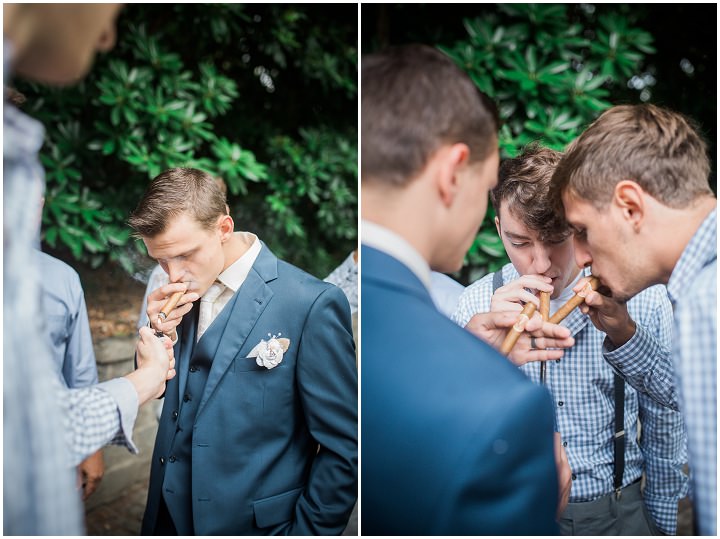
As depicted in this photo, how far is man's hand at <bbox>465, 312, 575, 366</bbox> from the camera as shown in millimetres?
2062

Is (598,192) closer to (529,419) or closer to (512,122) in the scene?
(512,122)

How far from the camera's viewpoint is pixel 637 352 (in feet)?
6.75

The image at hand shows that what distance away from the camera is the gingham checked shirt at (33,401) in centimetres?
184

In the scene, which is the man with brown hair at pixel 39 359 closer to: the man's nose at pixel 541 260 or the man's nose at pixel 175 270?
the man's nose at pixel 175 270

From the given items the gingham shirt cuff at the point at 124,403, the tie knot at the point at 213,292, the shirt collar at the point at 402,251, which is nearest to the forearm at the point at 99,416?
the gingham shirt cuff at the point at 124,403

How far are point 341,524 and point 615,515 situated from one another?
3.32ft

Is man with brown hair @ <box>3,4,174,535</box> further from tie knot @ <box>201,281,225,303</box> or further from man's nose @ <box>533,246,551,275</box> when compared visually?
man's nose @ <box>533,246,551,275</box>

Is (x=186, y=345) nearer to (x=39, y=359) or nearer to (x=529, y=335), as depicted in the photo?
(x=39, y=359)

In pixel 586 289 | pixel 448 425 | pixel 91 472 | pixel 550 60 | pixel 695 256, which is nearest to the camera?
pixel 448 425

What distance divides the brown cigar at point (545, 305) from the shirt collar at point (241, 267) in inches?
41.1

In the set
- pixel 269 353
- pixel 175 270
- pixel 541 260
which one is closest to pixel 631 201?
pixel 541 260

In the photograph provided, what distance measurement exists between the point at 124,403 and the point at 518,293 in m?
1.44

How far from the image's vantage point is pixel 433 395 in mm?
1632

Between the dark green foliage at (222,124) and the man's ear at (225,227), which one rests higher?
the dark green foliage at (222,124)
